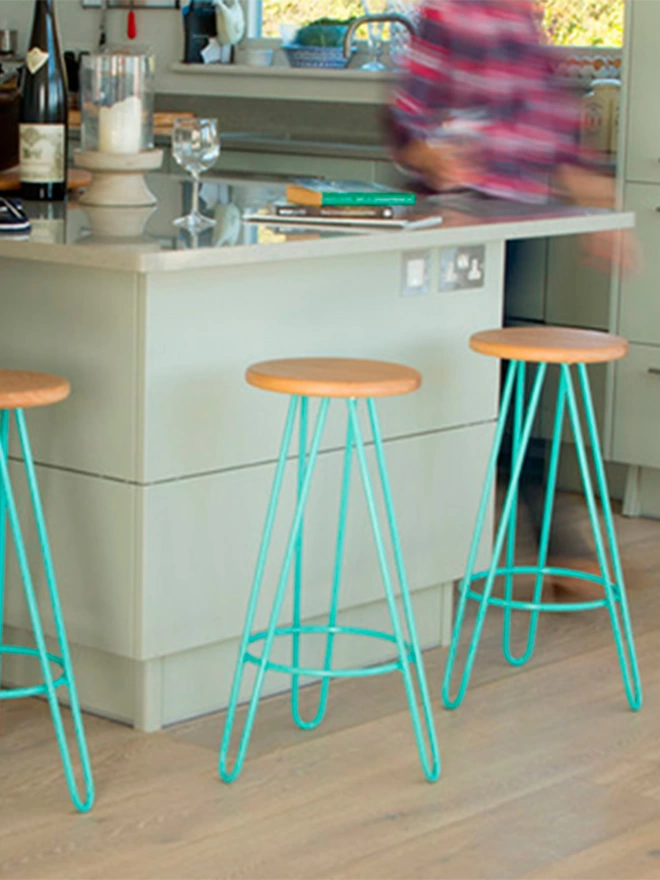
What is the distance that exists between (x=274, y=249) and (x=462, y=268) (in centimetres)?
77

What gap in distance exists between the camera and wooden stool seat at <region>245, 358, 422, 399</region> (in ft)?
8.86

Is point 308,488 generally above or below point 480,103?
below

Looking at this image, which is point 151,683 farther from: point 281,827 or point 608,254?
point 608,254

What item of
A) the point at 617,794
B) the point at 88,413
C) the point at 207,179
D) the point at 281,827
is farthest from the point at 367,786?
the point at 207,179

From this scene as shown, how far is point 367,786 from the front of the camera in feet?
9.29

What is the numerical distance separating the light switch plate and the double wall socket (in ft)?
0.15

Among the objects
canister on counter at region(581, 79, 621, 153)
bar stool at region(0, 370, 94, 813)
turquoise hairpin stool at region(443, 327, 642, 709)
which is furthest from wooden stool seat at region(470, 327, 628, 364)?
canister on counter at region(581, 79, 621, 153)

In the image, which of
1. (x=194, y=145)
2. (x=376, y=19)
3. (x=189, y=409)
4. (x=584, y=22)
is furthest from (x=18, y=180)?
(x=584, y=22)

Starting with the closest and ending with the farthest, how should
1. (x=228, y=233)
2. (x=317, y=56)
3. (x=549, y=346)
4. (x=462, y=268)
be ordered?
(x=228, y=233) < (x=549, y=346) < (x=462, y=268) < (x=317, y=56)

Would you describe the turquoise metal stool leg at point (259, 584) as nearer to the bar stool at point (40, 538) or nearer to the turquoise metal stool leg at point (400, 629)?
the turquoise metal stool leg at point (400, 629)

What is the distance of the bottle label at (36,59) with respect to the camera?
3289 millimetres

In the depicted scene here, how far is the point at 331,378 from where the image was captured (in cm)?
274

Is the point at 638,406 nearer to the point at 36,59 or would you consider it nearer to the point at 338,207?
the point at 338,207

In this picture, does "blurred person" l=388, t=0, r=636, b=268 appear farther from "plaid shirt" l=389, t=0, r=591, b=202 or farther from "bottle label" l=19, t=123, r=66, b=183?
"bottle label" l=19, t=123, r=66, b=183
